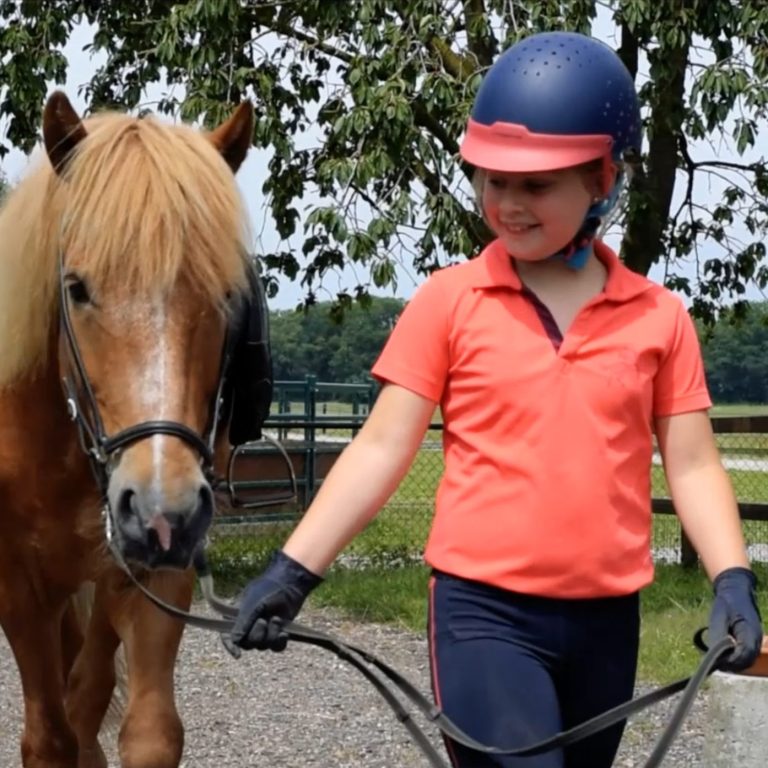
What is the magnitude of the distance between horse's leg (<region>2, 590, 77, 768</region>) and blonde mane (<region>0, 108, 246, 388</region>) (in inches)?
28.4

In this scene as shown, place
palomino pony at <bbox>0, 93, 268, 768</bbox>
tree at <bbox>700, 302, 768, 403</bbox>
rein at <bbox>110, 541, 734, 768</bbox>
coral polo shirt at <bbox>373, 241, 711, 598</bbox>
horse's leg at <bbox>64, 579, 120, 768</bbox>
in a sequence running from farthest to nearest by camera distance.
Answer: tree at <bbox>700, 302, 768, 403</bbox>, horse's leg at <bbox>64, 579, 120, 768</bbox>, palomino pony at <bbox>0, 93, 268, 768</bbox>, coral polo shirt at <bbox>373, 241, 711, 598</bbox>, rein at <bbox>110, 541, 734, 768</bbox>

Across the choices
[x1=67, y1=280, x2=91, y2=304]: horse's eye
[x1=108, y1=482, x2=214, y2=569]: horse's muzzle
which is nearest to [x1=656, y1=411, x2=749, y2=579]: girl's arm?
[x1=108, y1=482, x2=214, y2=569]: horse's muzzle

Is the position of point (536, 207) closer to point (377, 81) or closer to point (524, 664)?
point (524, 664)

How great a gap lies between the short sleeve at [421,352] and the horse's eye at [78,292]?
925 millimetres

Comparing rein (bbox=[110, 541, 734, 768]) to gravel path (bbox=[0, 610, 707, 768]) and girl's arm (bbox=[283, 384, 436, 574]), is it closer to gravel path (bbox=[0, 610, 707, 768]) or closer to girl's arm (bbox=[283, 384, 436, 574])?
girl's arm (bbox=[283, 384, 436, 574])

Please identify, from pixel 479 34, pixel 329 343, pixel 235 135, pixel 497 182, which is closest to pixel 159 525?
pixel 497 182

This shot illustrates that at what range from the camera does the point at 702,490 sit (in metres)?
2.31

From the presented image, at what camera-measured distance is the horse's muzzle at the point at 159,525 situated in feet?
8.47

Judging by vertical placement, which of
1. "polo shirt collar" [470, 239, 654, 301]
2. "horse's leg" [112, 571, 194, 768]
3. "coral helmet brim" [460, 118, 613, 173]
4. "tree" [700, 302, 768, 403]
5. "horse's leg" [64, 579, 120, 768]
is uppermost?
"coral helmet brim" [460, 118, 613, 173]

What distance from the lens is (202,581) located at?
2.92 m

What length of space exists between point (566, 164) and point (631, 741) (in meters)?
3.59

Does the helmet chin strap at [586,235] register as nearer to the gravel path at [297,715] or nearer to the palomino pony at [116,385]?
the palomino pony at [116,385]

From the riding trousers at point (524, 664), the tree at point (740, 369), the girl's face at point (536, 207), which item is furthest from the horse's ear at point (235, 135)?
the tree at point (740, 369)

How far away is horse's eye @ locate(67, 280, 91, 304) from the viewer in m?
2.95
